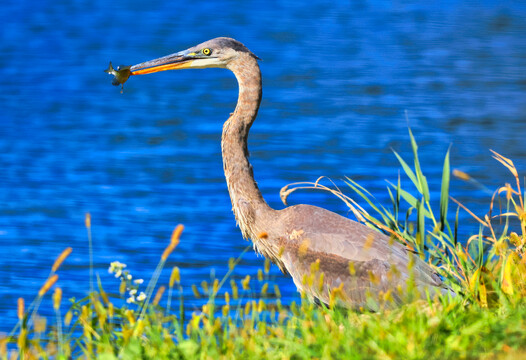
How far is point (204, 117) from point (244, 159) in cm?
687

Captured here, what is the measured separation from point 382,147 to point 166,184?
284cm

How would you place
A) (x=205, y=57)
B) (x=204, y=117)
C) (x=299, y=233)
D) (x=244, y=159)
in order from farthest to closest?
1. (x=204, y=117)
2. (x=205, y=57)
3. (x=244, y=159)
4. (x=299, y=233)

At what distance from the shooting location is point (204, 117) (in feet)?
41.7

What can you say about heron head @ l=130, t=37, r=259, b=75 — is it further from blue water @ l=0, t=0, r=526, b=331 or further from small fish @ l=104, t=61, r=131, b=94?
blue water @ l=0, t=0, r=526, b=331

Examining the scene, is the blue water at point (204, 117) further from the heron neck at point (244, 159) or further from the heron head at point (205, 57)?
the heron head at point (205, 57)

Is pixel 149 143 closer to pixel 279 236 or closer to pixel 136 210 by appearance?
pixel 136 210

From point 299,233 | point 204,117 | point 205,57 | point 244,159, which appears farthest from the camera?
point 204,117

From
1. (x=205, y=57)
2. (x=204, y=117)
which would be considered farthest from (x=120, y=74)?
(x=204, y=117)

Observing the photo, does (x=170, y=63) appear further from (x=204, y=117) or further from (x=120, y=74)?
(x=204, y=117)

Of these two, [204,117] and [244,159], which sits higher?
[204,117]

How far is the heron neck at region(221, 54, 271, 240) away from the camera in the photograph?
5797 mm

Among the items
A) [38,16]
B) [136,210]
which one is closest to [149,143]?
[136,210]

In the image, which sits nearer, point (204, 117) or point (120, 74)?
point (120, 74)

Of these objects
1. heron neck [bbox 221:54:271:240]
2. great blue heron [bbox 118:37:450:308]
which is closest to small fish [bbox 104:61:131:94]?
great blue heron [bbox 118:37:450:308]
